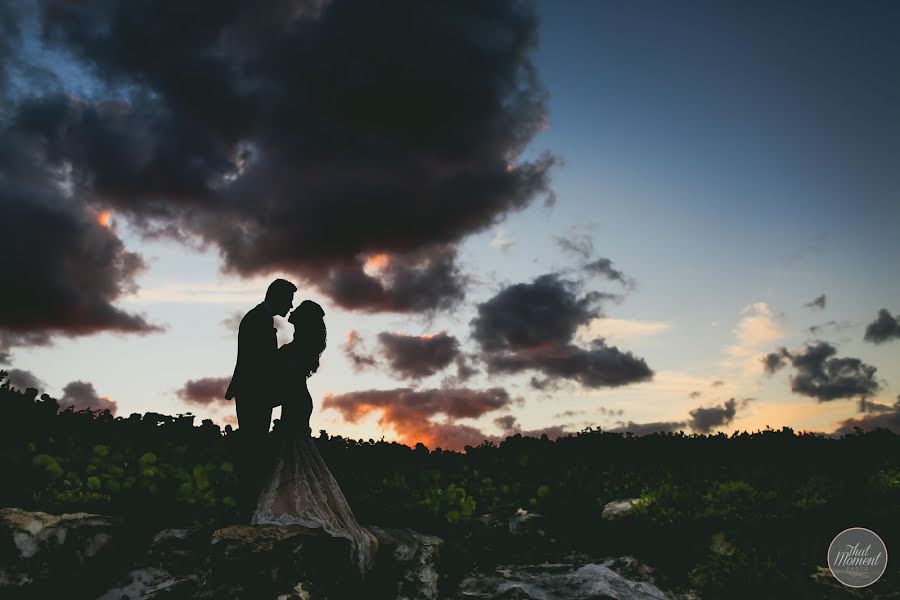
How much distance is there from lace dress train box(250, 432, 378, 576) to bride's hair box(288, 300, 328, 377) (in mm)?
863

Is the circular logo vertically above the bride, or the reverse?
the bride

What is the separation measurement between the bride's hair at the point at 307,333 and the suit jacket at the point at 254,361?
353 millimetres

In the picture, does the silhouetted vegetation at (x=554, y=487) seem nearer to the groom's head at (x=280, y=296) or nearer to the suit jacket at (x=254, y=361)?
the suit jacket at (x=254, y=361)

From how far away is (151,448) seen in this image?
30.2ft

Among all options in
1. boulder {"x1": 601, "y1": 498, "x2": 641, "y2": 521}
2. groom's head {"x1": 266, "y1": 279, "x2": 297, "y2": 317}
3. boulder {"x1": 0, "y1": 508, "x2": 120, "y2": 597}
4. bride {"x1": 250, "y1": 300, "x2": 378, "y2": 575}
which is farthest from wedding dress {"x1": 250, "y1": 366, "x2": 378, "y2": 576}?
boulder {"x1": 601, "y1": 498, "x2": 641, "y2": 521}

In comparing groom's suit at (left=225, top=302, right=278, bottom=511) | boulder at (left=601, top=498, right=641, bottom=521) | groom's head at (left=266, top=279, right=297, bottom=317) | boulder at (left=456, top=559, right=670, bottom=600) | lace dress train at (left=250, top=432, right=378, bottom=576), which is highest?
groom's head at (left=266, top=279, right=297, bottom=317)

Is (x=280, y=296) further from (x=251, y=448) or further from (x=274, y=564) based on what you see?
(x=274, y=564)

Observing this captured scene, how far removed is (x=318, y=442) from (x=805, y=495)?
887cm

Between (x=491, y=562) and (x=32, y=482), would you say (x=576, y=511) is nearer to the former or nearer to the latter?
(x=491, y=562)

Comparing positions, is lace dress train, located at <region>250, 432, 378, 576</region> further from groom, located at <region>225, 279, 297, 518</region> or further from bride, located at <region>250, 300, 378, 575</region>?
groom, located at <region>225, 279, 297, 518</region>

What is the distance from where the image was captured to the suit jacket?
724 centimetres

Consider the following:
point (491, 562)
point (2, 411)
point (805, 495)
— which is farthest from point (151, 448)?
point (805, 495)

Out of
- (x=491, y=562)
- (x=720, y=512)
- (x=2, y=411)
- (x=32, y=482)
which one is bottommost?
(x=491, y=562)

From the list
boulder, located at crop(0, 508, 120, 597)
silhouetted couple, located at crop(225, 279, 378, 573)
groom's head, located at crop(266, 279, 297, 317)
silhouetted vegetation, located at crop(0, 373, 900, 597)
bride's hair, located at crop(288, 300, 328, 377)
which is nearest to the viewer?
boulder, located at crop(0, 508, 120, 597)
